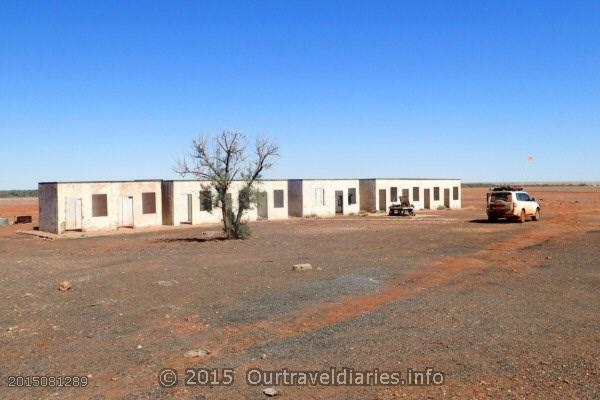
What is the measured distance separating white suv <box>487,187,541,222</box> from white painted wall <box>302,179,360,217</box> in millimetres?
14099

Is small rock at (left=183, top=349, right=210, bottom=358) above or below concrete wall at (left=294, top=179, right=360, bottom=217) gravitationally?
below

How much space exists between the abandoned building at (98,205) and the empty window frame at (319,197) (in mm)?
12773

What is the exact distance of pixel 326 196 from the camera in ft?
140

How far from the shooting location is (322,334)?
8234 mm

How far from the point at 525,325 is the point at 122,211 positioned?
27030 millimetres

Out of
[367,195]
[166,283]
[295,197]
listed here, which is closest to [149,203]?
[295,197]

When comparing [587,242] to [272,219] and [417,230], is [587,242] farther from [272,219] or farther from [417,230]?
[272,219]

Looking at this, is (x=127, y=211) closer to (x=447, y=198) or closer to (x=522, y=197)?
(x=522, y=197)

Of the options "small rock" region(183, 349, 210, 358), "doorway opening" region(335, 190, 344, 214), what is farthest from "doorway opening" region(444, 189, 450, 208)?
"small rock" region(183, 349, 210, 358)

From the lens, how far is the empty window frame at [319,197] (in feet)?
137

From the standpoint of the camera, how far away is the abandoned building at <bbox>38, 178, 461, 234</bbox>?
29203 mm

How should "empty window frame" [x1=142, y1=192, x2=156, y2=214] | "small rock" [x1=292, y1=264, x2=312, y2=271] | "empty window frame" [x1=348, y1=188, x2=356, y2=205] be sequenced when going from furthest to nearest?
"empty window frame" [x1=348, y1=188, x2=356, y2=205], "empty window frame" [x1=142, y1=192, x2=156, y2=214], "small rock" [x1=292, y1=264, x2=312, y2=271]

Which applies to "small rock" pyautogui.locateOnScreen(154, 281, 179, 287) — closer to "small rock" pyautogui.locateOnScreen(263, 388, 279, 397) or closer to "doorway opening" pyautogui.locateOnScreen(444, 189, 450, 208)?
"small rock" pyautogui.locateOnScreen(263, 388, 279, 397)

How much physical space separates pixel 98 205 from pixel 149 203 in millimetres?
3123
